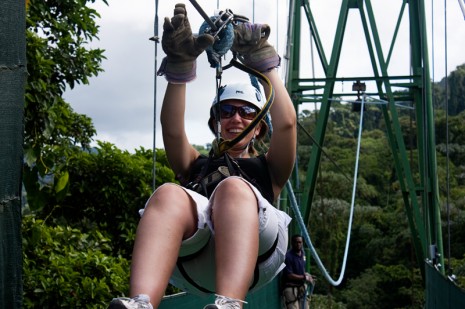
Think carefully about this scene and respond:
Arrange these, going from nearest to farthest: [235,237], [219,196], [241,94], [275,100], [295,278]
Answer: [235,237]
[219,196]
[275,100]
[241,94]
[295,278]

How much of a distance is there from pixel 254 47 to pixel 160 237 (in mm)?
832

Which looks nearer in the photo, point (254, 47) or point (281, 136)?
point (281, 136)

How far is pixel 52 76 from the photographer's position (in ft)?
15.9

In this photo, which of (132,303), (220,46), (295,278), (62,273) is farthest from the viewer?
(295,278)

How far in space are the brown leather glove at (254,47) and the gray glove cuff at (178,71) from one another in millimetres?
175

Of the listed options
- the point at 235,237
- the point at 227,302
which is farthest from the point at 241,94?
the point at 227,302

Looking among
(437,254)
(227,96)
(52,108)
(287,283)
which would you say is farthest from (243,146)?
(437,254)

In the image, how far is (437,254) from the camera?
A: 7.89 metres

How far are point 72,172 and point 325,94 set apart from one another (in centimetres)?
366

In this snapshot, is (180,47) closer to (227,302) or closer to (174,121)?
(174,121)

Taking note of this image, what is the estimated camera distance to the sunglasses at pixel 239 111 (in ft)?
9.80

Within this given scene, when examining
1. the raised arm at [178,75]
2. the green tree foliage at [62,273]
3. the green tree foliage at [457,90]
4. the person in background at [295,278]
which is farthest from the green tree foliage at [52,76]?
the green tree foliage at [457,90]

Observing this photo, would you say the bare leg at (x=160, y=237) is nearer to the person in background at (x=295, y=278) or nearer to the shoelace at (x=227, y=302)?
the shoelace at (x=227, y=302)

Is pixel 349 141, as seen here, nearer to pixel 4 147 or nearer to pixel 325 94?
pixel 325 94
